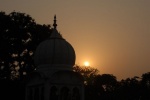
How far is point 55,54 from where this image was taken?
18359mm

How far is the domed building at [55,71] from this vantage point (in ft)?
58.9

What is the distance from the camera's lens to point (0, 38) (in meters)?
31.7

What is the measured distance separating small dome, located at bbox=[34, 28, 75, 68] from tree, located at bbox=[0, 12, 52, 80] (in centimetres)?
1293

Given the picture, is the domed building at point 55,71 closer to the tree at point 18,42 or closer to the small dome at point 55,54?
the small dome at point 55,54

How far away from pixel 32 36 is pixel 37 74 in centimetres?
1514

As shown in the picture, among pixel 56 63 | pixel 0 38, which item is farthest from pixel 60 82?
pixel 0 38

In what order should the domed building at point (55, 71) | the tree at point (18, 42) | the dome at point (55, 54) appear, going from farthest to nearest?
the tree at point (18, 42)
the dome at point (55, 54)
the domed building at point (55, 71)

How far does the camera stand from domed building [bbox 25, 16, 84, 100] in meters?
18.0

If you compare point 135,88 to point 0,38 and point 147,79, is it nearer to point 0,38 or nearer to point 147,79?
point 147,79

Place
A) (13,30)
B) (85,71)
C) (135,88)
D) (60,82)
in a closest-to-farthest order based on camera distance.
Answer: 1. (60,82)
2. (13,30)
3. (135,88)
4. (85,71)

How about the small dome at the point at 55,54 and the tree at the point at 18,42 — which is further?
the tree at the point at 18,42

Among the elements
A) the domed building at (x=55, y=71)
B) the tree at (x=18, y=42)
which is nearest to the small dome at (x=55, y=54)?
the domed building at (x=55, y=71)

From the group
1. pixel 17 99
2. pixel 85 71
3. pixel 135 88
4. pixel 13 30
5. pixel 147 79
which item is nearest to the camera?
pixel 17 99

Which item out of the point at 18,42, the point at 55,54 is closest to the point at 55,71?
the point at 55,54
